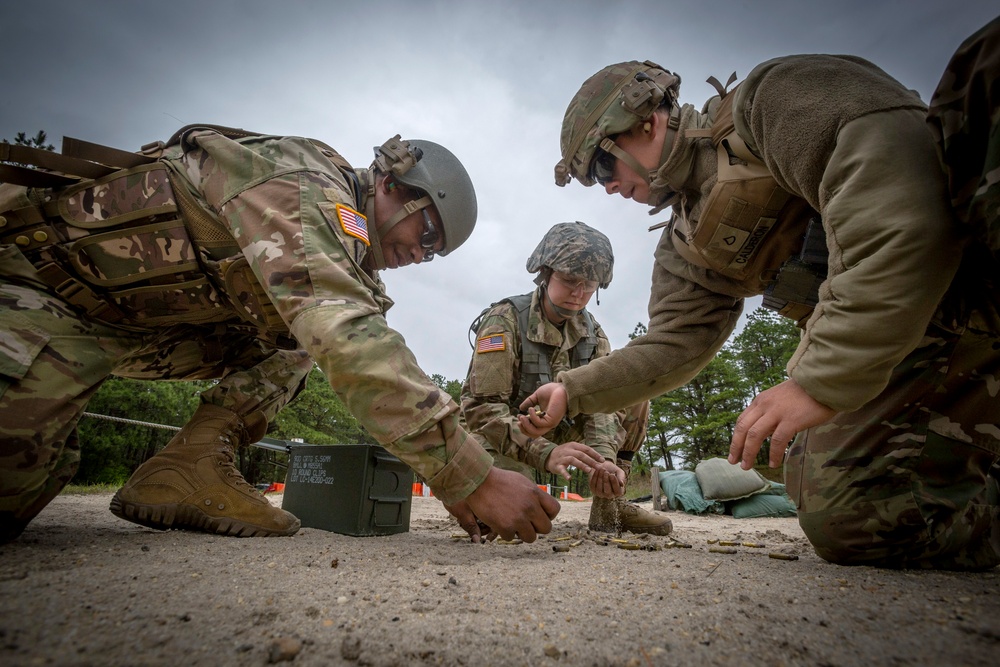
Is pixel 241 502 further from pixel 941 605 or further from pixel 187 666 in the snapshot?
pixel 941 605

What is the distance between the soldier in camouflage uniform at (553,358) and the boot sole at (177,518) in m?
1.69

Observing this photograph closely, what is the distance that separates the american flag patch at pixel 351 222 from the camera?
1824 millimetres

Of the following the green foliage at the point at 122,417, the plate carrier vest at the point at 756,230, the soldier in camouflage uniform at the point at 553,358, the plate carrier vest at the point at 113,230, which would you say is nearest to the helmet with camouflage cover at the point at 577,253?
the soldier in camouflage uniform at the point at 553,358

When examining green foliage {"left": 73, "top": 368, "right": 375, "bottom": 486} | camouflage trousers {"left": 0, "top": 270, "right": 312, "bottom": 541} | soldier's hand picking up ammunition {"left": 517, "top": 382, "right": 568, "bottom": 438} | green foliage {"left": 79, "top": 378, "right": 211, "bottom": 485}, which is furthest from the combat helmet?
green foliage {"left": 79, "top": 378, "right": 211, "bottom": 485}

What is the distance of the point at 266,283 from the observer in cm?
165

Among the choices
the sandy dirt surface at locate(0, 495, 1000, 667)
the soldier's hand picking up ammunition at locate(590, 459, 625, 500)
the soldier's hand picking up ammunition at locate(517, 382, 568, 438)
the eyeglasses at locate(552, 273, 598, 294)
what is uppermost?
the eyeglasses at locate(552, 273, 598, 294)

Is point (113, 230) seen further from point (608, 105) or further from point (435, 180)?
point (608, 105)

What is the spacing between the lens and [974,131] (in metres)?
1.21

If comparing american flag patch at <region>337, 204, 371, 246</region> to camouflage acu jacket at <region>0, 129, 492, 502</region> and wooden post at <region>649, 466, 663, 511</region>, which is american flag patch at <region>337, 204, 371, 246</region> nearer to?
camouflage acu jacket at <region>0, 129, 492, 502</region>

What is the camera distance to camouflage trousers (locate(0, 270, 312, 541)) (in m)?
1.73

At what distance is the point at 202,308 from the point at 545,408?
5.60 feet

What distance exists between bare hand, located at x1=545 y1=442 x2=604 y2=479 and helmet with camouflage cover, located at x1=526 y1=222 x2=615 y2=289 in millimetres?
1530

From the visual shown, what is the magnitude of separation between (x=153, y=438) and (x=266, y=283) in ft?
50.9

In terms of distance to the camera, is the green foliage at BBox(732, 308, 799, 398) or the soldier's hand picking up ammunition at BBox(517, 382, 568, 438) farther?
the green foliage at BBox(732, 308, 799, 398)
